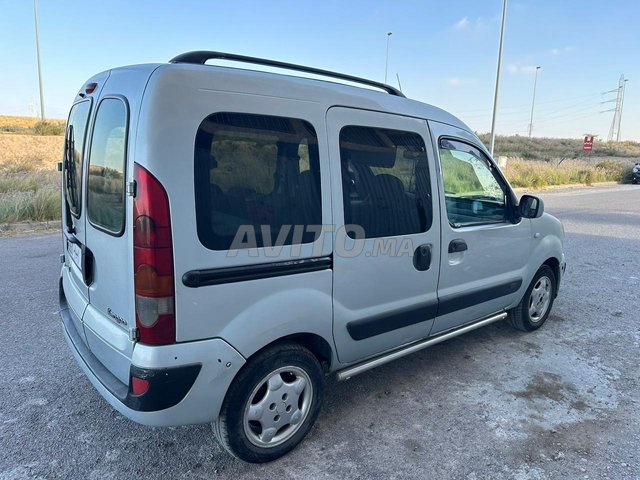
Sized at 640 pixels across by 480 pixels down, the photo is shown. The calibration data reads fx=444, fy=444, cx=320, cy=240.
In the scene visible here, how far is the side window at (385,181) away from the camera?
8.50ft

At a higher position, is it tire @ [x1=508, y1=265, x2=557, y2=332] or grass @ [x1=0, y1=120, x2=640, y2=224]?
grass @ [x1=0, y1=120, x2=640, y2=224]

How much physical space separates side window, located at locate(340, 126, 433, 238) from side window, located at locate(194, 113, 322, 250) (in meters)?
0.25

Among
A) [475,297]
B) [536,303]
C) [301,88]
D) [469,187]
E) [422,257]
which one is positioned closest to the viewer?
[301,88]

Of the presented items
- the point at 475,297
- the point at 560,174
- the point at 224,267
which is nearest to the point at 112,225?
the point at 224,267

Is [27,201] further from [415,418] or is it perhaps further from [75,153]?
[415,418]

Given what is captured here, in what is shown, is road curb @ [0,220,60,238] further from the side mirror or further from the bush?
the bush

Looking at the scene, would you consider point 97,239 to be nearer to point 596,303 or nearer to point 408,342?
point 408,342

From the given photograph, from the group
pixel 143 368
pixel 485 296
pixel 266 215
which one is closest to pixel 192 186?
pixel 266 215

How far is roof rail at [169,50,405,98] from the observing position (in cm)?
228

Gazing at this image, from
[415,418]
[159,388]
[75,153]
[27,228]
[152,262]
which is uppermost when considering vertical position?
[75,153]

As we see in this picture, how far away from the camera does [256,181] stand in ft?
7.27

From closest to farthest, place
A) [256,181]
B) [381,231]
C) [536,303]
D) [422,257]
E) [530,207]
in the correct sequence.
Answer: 1. [256,181]
2. [381,231]
3. [422,257]
4. [530,207]
5. [536,303]

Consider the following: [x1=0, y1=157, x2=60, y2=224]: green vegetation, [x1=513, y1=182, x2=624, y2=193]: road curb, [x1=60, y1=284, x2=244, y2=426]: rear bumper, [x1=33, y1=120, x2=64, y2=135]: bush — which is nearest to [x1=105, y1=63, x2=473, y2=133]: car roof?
[x1=60, y1=284, x2=244, y2=426]: rear bumper

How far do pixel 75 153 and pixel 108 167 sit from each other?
64 cm
